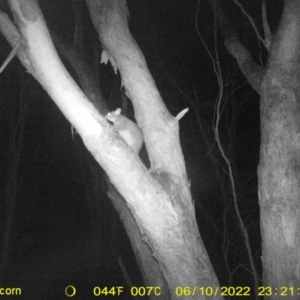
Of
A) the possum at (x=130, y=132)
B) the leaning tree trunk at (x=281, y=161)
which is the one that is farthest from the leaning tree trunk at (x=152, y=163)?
the possum at (x=130, y=132)

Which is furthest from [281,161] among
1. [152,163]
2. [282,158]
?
[152,163]

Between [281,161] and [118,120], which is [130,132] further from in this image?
[281,161]

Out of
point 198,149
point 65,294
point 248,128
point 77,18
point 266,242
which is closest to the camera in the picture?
point 266,242

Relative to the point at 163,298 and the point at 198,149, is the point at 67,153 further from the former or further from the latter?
the point at 163,298

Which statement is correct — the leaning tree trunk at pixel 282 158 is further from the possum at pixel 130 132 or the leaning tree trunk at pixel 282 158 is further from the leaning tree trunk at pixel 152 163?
the possum at pixel 130 132

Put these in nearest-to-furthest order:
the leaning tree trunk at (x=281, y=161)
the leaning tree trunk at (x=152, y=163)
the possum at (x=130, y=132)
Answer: the leaning tree trunk at (x=152, y=163) < the leaning tree trunk at (x=281, y=161) < the possum at (x=130, y=132)

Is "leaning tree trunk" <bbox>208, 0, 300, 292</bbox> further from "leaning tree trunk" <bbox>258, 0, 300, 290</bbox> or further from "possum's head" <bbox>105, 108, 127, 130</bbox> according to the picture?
"possum's head" <bbox>105, 108, 127, 130</bbox>

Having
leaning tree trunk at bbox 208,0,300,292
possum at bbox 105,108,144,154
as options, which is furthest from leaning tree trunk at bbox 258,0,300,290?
possum at bbox 105,108,144,154

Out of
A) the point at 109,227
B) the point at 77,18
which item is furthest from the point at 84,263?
the point at 77,18

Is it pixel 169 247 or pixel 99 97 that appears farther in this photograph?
pixel 99 97

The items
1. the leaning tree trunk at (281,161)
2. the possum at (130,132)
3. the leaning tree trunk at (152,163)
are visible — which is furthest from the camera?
the possum at (130,132)

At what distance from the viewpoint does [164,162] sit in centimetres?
254

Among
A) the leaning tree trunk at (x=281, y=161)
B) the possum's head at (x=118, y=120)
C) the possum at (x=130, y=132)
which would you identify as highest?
the possum's head at (x=118, y=120)

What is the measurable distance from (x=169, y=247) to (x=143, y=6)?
296 inches
